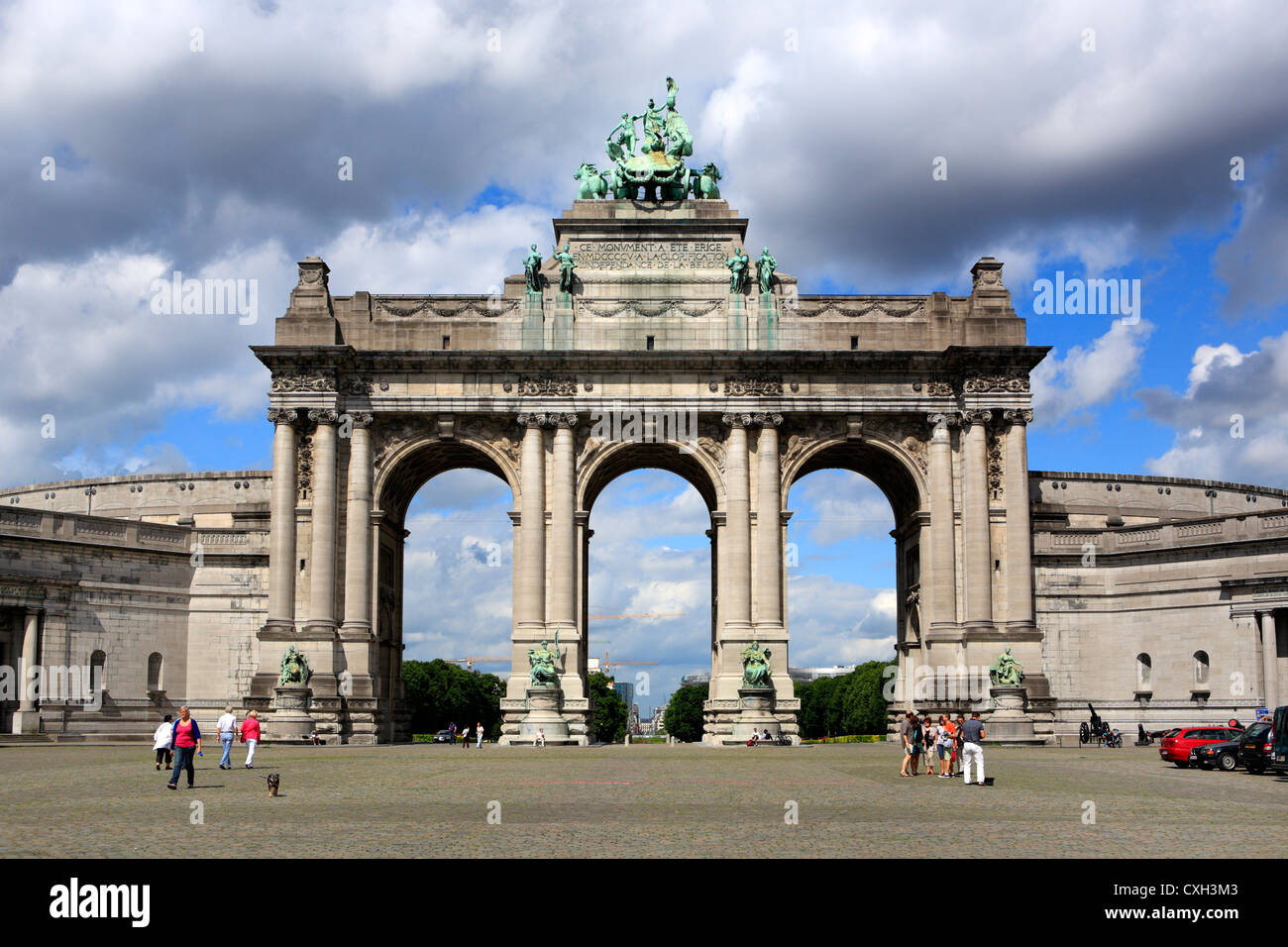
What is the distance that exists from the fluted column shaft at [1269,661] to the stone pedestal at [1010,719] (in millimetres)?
11142

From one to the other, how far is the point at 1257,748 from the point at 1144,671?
30908mm

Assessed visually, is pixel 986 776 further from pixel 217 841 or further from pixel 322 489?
pixel 322 489

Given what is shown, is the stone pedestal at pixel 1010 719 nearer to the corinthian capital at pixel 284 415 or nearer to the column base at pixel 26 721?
the corinthian capital at pixel 284 415

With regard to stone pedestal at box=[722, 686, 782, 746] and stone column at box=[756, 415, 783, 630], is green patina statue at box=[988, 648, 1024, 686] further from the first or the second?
stone pedestal at box=[722, 686, 782, 746]

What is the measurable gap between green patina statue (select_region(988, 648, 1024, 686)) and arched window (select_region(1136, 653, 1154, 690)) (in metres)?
10.3

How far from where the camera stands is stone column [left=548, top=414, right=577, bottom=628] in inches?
2435

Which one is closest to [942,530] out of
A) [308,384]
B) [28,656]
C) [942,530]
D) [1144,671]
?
[942,530]

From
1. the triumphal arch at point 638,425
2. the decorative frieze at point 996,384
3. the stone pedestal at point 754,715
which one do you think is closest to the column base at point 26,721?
the triumphal arch at point 638,425

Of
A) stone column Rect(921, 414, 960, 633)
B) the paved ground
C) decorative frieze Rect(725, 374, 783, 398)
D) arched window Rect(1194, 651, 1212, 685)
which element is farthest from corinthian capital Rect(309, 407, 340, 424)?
arched window Rect(1194, 651, 1212, 685)

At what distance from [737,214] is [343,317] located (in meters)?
20.0

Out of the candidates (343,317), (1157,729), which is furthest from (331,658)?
(1157,729)

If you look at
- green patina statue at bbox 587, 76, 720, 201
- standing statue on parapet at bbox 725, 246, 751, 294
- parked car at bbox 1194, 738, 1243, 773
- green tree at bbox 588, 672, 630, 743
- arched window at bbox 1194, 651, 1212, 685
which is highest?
green patina statue at bbox 587, 76, 720, 201

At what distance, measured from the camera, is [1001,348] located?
204 feet
